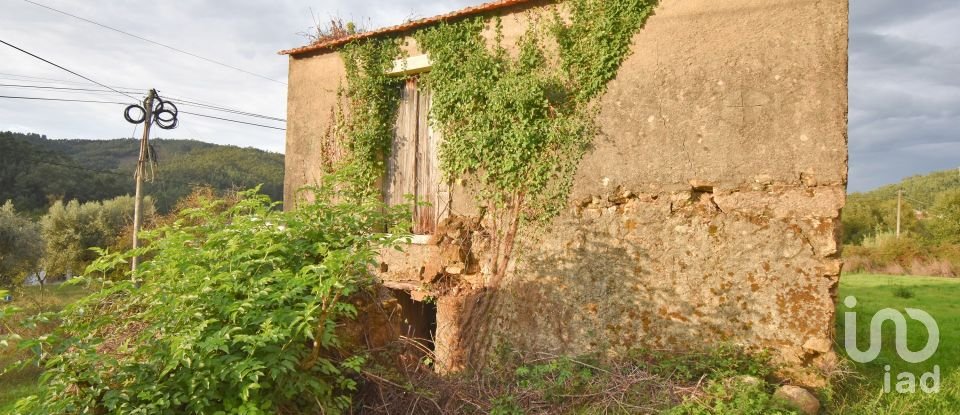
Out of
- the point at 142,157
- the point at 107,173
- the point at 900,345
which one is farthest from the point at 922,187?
the point at 107,173

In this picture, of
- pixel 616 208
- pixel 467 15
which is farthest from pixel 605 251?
pixel 467 15

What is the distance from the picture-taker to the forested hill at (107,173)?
101 ft

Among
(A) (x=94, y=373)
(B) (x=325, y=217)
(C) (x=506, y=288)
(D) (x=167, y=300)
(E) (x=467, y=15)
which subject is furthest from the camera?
(E) (x=467, y=15)

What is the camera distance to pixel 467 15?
712 cm

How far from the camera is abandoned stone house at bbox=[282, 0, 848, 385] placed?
518 centimetres

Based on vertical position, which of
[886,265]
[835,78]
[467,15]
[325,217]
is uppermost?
[467,15]

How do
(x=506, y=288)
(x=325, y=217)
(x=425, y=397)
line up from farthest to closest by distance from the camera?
1. (x=506, y=288)
2. (x=425, y=397)
3. (x=325, y=217)

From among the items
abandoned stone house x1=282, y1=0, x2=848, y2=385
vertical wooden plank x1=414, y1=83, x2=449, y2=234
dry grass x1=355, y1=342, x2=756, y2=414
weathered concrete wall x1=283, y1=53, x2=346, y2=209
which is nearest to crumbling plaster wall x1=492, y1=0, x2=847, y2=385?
abandoned stone house x1=282, y1=0, x2=848, y2=385

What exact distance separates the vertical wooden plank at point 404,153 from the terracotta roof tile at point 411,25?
0.82 m

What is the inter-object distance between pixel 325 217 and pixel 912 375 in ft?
22.6

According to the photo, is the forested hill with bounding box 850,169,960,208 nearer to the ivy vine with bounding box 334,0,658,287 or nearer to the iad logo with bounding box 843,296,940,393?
the iad logo with bounding box 843,296,940,393

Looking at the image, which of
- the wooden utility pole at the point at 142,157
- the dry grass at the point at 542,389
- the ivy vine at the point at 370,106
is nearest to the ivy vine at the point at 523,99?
the ivy vine at the point at 370,106

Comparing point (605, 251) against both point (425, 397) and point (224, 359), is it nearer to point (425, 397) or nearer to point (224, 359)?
point (425, 397)

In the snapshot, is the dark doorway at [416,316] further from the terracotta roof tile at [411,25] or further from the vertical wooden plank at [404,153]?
the terracotta roof tile at [411,25]
